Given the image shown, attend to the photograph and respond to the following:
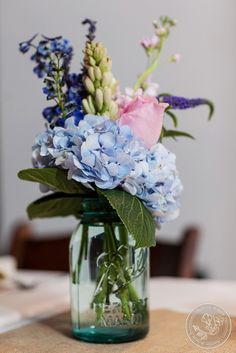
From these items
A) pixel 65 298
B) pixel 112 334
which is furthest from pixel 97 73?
pixel 65 298

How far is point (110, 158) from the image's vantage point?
0.85 m

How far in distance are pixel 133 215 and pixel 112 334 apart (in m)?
0.18

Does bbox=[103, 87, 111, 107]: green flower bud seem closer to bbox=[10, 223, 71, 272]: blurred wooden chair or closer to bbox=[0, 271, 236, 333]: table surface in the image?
bbox=[0, 271, 236, 333]: table surface

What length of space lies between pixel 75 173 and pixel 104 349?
236 millimetres

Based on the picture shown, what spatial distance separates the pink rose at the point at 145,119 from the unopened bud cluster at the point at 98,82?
0.04m

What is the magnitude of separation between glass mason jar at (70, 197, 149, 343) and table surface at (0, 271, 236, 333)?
6.5 inches

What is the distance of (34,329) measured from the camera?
3.35ft

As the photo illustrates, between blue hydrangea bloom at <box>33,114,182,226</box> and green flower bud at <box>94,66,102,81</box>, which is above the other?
green flower bud at <box>94,66,102,81</box>

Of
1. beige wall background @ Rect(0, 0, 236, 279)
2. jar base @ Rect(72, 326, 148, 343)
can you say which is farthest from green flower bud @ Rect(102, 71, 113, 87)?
beige wall background @ Rect(0, 0, 236, 279)

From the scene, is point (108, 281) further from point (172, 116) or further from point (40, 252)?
point (40, 252)

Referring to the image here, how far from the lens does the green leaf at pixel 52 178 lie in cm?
89

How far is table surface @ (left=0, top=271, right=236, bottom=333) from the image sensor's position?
1.12 m

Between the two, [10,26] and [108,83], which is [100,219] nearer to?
[108,83]

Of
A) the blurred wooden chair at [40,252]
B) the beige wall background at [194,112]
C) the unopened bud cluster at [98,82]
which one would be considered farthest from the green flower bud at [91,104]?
the beige wall background at [194,112]
